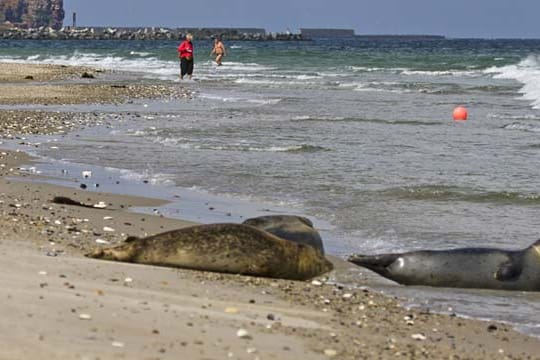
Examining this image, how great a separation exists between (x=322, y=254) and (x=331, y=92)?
1011 inches

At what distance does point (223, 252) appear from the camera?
7859 mm

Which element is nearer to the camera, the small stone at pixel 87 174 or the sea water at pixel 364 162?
the sea water at pixel 364 162

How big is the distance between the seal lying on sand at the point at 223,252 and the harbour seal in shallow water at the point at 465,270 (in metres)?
0.65

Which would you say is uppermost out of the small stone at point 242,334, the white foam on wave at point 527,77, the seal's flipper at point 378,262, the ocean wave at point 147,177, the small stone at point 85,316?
the small stone at point 85,316

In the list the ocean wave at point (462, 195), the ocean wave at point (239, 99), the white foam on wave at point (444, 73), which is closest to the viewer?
the ocean wave at point (462, 195)

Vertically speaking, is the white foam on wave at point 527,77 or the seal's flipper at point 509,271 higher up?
the seal's flipper at point 509,271

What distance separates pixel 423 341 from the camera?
6312 millimetres

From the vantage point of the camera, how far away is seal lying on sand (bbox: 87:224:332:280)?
309 inches

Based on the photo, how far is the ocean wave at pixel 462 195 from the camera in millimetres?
12031

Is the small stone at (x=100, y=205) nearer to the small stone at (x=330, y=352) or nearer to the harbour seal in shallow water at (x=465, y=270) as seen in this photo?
the harbour seal in shallow water at (x=465, y=270)

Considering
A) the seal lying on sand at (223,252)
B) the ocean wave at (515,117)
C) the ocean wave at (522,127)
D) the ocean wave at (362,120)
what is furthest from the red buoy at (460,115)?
the seal lying on sand at (223,252)

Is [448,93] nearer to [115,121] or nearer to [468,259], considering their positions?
[115,121]

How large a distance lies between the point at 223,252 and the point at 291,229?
1.03 meters

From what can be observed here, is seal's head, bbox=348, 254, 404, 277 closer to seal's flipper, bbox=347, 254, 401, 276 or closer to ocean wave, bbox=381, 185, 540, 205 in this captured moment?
seal's flipper, bbox=347, 254, 401, 276
